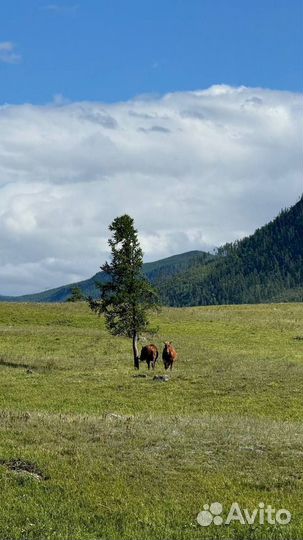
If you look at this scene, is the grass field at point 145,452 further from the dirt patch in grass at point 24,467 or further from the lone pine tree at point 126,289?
the lone pine tree at point 126,289

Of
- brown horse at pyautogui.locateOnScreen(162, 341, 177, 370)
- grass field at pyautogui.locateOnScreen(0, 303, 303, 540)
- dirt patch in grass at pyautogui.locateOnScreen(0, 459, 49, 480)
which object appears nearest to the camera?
grass field at pyautogui.locateOnScreen(0, 303, 303, 540)

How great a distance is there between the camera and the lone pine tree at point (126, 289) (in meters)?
49.2

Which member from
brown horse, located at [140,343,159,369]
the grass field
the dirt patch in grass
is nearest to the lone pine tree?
brown horse, located at [140,343,159,369]

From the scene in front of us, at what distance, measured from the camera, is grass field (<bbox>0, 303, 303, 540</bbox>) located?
39.4 ft

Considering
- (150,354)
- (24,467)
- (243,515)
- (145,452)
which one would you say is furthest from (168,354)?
(243,515)

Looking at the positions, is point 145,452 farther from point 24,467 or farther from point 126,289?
point 126,289

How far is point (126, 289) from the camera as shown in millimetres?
49594

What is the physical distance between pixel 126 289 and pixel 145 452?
33.4 meters

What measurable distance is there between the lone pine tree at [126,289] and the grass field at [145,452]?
7700 millimetres

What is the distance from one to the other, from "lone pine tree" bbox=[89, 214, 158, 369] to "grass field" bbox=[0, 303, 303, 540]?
7.70 m

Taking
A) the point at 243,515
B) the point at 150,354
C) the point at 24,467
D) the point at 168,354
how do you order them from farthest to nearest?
1. the point at 150,354
2. the point at 168,354
3. the point at 24,467
4. the point at 243,515

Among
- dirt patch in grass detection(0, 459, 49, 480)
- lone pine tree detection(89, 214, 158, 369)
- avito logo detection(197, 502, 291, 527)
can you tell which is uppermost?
lone pine tree detection(89, 214, 158, 369)

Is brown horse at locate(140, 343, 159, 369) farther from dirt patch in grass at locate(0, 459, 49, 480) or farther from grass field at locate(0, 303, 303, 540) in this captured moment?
dirt patch in grass at locate(0, 459, 49, 480)

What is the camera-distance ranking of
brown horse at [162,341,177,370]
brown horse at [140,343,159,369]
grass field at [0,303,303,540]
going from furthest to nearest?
brown horse at [140,343,159,369]
brown horse at [162,341,177,370]
grass field at [0,303,303,540]
